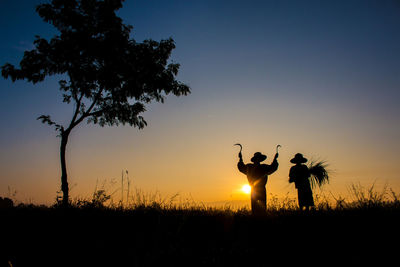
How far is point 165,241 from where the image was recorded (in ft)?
12.9

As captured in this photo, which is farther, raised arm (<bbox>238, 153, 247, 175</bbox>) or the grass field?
raised arm (<bbox>238, 153, 247, 175</bbox>)

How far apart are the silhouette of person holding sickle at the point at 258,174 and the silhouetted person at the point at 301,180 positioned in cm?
128

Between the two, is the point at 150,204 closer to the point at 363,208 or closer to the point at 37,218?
the point at 37,218

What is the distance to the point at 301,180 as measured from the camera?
8.44 m

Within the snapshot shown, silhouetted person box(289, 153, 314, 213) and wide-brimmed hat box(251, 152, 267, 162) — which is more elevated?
wide-brimmed hat box(251, 152, 267, 162)

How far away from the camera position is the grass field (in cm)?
322

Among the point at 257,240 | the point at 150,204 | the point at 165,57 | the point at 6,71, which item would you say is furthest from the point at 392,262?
the point at 6,71

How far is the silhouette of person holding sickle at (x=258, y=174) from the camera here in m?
7.63

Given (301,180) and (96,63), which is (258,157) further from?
(96,63)

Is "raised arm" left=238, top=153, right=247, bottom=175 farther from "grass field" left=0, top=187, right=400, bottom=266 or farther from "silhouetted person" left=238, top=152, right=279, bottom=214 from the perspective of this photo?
"grass field" left=0, top=187, right=400, bottom=266

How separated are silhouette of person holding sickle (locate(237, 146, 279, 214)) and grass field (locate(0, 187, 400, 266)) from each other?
1.53m

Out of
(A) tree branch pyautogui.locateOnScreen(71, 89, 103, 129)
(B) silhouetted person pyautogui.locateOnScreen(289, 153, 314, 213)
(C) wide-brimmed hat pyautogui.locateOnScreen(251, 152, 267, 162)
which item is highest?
(A) tree branch pyautogui.locateOnScreen(71, 89, 103, 129)

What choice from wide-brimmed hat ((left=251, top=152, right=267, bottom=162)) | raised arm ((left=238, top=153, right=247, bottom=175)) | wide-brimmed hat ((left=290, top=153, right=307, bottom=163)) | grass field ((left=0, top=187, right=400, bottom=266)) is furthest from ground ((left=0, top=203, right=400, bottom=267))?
wide-brimmed hat ((left=290, top=153, right=307, bottom=163))

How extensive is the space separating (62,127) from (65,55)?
3.44m
